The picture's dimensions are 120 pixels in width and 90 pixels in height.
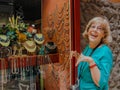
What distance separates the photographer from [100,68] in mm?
1612

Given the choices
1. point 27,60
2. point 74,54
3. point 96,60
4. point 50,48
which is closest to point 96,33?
point 96,60

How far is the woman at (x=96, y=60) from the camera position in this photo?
5.29 feet

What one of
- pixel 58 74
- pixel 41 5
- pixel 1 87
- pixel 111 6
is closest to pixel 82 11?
pixel 111 6

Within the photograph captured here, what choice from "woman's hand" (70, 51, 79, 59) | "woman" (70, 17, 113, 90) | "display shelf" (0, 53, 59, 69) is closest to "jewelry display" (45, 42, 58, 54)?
"display shelf" (0, 53, 59, 69)

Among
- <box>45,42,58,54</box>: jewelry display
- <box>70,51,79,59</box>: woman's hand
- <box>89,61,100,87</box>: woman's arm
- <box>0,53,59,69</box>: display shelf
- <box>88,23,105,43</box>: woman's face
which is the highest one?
<box>88,23,105,43</box>: woman's face

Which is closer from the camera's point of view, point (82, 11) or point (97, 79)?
point (97, 79)

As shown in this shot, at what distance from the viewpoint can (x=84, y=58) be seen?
1.64 meters

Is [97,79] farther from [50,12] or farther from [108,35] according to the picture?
[50,12]

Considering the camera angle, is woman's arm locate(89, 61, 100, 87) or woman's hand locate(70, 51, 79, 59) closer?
woman's arm locate(89, 61, 100, 87)

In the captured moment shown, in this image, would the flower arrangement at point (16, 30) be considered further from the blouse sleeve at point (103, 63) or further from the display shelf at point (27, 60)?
the blouse sleeve at point (103, 63)

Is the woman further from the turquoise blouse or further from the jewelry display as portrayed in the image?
the jewelry display

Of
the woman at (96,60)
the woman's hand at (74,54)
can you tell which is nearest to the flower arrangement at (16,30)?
the woman's hand at (74,54)

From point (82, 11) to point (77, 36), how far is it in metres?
0.61

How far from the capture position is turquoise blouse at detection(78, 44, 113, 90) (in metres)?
1.62
